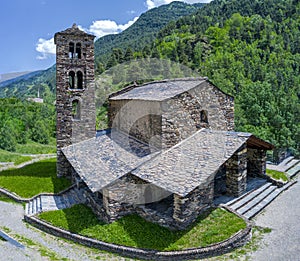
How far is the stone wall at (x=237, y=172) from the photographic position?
14402 mm

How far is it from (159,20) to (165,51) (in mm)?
97049

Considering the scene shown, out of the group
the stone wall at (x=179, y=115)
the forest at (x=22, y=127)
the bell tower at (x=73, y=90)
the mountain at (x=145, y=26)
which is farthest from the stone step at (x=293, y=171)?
the mountain at (x=145, y=26)

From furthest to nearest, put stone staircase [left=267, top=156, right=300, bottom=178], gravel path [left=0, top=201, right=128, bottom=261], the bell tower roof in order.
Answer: stone staircase [left=267, top=156, right=300, bottom=178] < the bell tower roof < gravel path [left=0, top=201, right=128, bottom=261]

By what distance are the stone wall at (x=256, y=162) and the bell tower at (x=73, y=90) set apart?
1031 cm

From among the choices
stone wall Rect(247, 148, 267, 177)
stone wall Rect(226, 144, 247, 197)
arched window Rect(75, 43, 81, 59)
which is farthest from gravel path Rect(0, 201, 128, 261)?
arched window Rect(75, 43, 81, 59)

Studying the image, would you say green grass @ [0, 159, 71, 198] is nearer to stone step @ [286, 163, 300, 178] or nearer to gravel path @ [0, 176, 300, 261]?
gravel path @ [0, 176, 300, 261]

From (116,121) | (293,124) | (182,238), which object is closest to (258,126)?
(293,124)

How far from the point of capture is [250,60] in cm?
6366

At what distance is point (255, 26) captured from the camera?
266 ft

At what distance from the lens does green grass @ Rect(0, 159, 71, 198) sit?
1766cm

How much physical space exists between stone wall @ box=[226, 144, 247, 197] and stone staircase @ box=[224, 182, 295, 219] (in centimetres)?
48

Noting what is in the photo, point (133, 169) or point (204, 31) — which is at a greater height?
point (204, 31)

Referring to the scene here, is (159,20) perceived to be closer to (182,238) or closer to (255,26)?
(255,26)

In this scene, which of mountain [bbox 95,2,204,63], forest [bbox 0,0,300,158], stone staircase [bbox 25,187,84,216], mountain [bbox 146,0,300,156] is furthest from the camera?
mountain [bbox 95,2,204,63]
